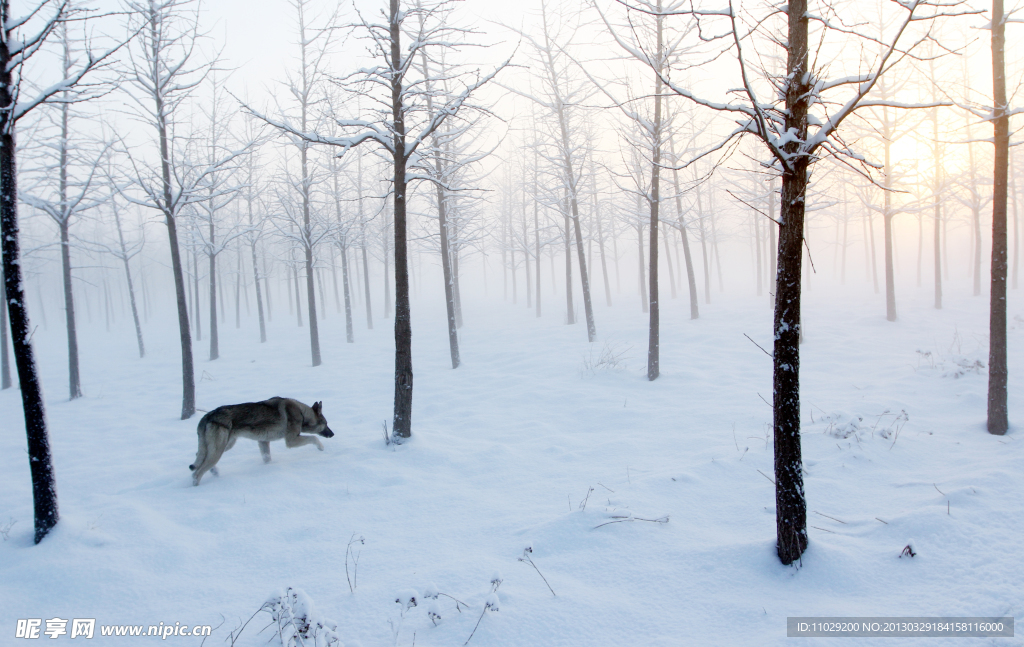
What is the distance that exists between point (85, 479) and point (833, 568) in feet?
29.2

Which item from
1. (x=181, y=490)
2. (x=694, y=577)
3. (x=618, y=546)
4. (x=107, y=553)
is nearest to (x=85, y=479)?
(x=181, y=490)

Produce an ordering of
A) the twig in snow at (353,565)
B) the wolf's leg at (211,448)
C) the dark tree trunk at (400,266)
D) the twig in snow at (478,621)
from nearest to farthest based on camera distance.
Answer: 1. the twig in snow at (478,621)
2. the twig in snow at (353,565)
3. the wolf's leg at (211,448)
4. the dark tree trunk at (400,266)

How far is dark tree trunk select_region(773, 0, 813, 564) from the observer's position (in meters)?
3.32

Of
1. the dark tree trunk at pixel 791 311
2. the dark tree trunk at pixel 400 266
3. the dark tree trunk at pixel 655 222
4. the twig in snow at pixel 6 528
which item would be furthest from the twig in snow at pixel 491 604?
the dark tree trunk at pixel 655 222

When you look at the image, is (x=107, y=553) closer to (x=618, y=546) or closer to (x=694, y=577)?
(x=618, y=546)

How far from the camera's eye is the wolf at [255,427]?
6.11 meters

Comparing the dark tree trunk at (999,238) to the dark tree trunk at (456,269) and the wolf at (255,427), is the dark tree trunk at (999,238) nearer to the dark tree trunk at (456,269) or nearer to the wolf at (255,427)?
the wolf at (255,427)

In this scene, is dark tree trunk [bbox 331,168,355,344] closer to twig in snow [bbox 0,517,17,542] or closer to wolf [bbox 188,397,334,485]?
wolf [bbox 188,397,334,485]

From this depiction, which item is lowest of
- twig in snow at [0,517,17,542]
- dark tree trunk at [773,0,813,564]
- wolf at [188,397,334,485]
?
twig in snow at [0,517,17,542]

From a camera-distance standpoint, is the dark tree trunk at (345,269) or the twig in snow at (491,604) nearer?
the twig in snow at (491,604)

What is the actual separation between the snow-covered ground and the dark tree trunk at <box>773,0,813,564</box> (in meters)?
0.39

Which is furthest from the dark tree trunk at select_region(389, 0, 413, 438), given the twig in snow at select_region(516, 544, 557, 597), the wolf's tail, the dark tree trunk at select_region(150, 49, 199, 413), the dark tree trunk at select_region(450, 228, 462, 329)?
the dark tree trunk at select_region(450, 228, 462, 329)

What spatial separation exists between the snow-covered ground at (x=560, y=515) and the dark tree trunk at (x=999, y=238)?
1.55ft

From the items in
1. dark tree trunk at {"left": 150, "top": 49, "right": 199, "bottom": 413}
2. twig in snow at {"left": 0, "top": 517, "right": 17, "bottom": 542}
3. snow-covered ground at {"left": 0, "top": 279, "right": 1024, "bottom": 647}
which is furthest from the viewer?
dark tree trunk at {"left": 150, "top": 49, "right": 199, "bottom": 413}
